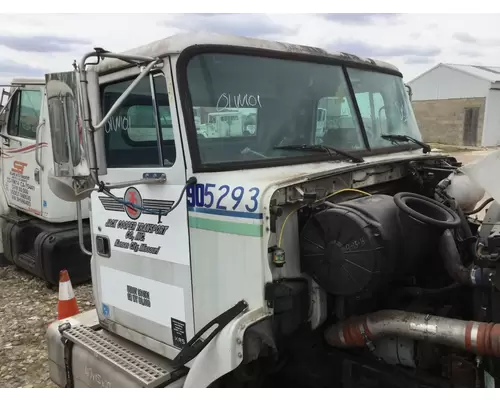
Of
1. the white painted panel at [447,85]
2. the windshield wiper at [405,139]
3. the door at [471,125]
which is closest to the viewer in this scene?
the windshield wiper at [405,139]

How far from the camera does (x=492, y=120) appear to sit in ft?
85.2

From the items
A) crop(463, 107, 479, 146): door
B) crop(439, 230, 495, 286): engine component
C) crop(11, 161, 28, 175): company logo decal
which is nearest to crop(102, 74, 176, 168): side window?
crop(439, 230, 495, 286): engine component

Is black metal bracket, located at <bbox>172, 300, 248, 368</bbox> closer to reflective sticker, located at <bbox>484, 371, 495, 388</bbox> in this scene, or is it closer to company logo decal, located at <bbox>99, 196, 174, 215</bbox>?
company logo decal, located at <bbox>99, 196, 174, 215</bbox>

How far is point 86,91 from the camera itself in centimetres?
235

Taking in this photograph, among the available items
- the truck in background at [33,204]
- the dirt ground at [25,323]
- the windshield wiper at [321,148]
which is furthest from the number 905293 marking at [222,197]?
the truck in background at [33,204]

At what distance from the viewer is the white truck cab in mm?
2365

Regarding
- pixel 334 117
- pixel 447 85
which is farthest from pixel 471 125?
pixel 334 117

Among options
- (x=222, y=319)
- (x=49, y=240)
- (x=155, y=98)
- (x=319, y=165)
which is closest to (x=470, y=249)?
(x=319, y=165)

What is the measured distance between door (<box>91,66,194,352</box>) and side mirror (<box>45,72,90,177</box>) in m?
0.30

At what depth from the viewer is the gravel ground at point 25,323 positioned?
4.26 m

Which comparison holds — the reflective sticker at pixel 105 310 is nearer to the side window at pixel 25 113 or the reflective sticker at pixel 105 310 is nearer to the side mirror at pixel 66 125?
the side mirror at pixel 66 125

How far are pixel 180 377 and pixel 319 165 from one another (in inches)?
55.3

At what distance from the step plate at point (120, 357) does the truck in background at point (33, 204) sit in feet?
9.86
